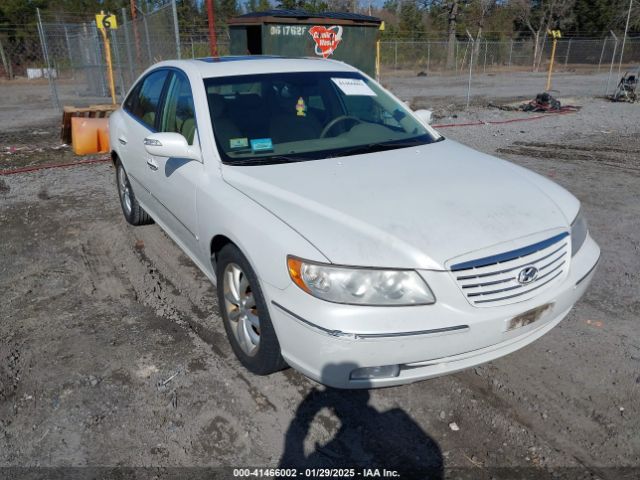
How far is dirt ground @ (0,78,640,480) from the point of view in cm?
235

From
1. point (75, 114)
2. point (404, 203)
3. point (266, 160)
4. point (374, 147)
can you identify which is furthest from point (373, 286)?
point (75, 114)

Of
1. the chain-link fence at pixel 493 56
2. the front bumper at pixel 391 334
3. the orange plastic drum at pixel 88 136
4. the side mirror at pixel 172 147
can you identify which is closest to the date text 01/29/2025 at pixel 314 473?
the front bumper at pixel 391 334

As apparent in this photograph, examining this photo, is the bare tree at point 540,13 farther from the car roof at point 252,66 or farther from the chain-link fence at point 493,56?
the car roof at point 252,66

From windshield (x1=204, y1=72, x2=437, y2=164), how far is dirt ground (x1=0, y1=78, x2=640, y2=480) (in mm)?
1221

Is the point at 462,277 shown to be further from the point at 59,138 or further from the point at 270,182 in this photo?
the point at 59,138

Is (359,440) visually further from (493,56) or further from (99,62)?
(493,56)

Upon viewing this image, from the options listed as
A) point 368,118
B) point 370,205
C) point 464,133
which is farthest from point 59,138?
point 370,205

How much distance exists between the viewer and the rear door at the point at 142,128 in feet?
13.7

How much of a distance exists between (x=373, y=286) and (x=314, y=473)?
0.87 meters

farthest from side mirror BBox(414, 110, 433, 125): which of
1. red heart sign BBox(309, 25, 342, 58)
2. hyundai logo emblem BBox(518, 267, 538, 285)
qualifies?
red heart sign BBox(309, 25, 342, 58)

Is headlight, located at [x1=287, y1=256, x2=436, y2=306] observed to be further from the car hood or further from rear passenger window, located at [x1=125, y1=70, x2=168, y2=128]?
rear passenger window, located at [x1=125, y1=70, x2=168, y2=128]

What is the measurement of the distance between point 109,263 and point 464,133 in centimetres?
801

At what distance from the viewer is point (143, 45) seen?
13.9 m

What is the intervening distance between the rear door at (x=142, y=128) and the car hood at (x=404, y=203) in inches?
60.3
